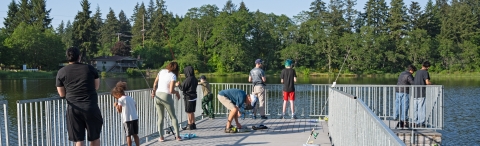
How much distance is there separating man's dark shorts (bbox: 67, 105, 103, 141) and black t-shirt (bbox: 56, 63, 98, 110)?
64mm

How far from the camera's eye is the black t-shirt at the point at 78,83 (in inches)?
195

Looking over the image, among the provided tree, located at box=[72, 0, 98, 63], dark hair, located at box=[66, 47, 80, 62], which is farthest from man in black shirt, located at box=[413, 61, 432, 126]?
tree, located at box=[72, 0, 98, 63]

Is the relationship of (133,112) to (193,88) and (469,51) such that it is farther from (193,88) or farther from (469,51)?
(469,51)

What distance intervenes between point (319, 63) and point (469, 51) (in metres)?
19.8

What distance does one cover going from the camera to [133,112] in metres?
6.34

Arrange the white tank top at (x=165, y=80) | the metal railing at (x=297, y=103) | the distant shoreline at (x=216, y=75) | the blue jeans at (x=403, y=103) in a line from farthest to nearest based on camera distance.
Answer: the distant shoreline at (x=216, y=75), the metal railing at (x=297, y=103), the blue jeans at (x=403, y=103), the white tank top at (x=165, y=80)

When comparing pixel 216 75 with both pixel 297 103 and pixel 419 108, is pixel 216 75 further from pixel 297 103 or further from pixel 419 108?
pixel 419 108

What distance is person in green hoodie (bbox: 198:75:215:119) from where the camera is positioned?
410 inches

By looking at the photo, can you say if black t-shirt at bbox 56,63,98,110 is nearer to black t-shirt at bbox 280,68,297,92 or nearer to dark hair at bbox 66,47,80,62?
dark hair at bbox 66,47,80,62

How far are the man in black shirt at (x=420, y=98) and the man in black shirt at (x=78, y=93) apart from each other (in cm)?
663

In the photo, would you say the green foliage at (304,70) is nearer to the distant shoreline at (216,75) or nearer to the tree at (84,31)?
the distant shoreline at (216,75)

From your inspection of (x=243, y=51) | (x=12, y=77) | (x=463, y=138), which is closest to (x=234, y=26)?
(x=243, y=51)

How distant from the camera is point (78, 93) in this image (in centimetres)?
498

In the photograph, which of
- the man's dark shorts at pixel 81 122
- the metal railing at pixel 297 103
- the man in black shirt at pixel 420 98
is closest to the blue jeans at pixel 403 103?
the man in black shirt at pixel 420 98
